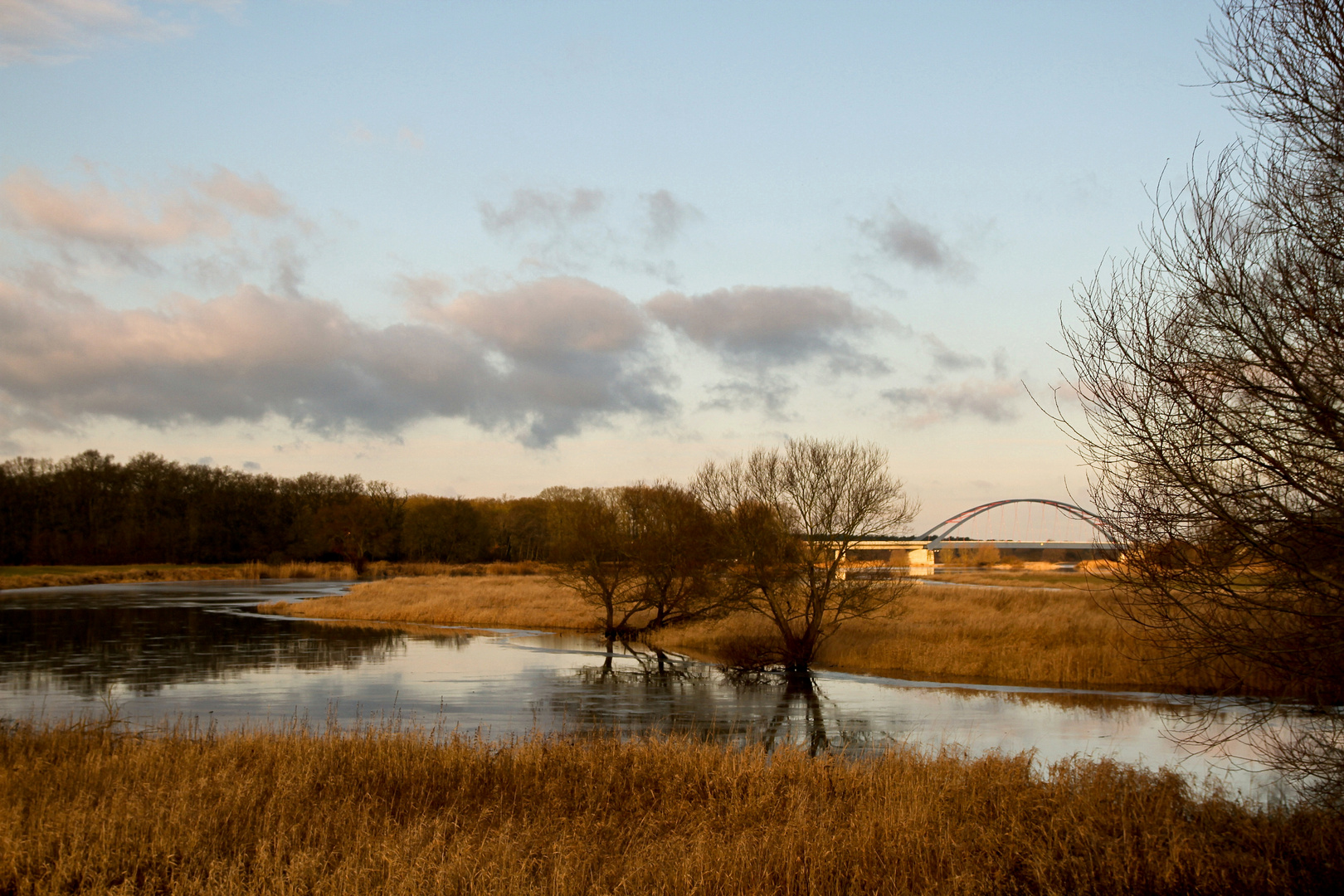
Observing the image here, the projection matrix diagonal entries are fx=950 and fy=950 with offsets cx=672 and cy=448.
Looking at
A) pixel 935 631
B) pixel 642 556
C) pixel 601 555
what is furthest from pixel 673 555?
pixel 935 631

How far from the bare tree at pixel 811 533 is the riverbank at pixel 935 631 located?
2.52 meters

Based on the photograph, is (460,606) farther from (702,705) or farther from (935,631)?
(702,705)

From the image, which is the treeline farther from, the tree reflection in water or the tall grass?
the tree reflection in water

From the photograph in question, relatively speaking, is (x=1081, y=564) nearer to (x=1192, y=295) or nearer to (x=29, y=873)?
(x=1192, y=295)

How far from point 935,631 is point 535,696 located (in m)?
16.8

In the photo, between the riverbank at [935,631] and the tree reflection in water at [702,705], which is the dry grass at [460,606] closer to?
the riverbank at [935,631]

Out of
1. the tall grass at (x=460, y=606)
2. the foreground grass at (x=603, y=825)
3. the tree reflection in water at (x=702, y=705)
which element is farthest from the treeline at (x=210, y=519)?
the foreground grass at (x=603, y=825)

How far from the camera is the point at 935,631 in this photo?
3541 cm

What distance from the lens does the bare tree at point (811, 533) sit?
30375 millimetres

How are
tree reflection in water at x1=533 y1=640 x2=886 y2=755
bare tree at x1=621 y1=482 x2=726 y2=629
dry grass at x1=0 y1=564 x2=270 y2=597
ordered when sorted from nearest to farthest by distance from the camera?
tree reflection in water at x1=533 y1=640 x2=886 y2=755 → bare tree at x1=621 y1=482 x2=726 y2=629 → dry grass at x1=0 y1=564 x2=270 y2=597

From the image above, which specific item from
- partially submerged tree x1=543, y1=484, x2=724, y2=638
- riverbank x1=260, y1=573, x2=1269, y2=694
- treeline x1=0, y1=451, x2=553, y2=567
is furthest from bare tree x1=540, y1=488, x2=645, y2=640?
treeline x1=0, y1=451, x2=553, y2=567

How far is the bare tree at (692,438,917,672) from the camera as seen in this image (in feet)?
99.7

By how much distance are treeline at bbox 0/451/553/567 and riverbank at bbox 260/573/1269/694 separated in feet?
123

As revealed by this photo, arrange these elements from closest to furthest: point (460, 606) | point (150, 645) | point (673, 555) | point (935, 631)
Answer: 1. point (935, 631)
2. point (150, 645)
3. point (673, 555)
4. point (460, 606)
